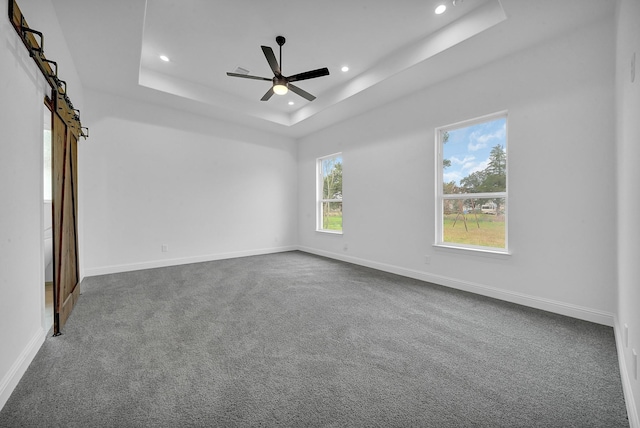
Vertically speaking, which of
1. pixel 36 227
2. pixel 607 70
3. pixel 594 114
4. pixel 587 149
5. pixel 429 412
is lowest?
pixel 429 412

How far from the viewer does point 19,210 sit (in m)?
1.72

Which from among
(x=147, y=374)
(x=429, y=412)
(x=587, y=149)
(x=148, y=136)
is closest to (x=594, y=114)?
(x=587, y=149)

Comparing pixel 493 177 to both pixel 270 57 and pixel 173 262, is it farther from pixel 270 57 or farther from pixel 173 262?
pixel 173 262

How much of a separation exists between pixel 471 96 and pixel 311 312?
3.26 m

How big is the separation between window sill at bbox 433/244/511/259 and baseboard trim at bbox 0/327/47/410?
4.05m

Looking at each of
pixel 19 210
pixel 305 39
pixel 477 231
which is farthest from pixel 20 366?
pixel 477 231

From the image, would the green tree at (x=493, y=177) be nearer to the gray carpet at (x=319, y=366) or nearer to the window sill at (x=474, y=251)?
the window sill at (x=474, y=251)

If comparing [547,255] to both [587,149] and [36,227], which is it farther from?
[36,227]

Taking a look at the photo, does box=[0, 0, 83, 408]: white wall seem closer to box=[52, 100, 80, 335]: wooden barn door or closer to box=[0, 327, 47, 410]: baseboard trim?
box=[0, 327, 47, 410]: baseboard trim

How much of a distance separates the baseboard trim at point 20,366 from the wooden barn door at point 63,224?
0.25 meters

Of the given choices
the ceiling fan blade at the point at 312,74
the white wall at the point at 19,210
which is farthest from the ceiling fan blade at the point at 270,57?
the white wall at the point at 19,210

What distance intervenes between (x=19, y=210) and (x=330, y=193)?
465 cm

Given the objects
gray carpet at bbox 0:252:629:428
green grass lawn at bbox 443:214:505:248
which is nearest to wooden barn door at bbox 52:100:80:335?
gray carpet at bbox 0:252:629:428

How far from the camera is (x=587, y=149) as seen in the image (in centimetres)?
251
